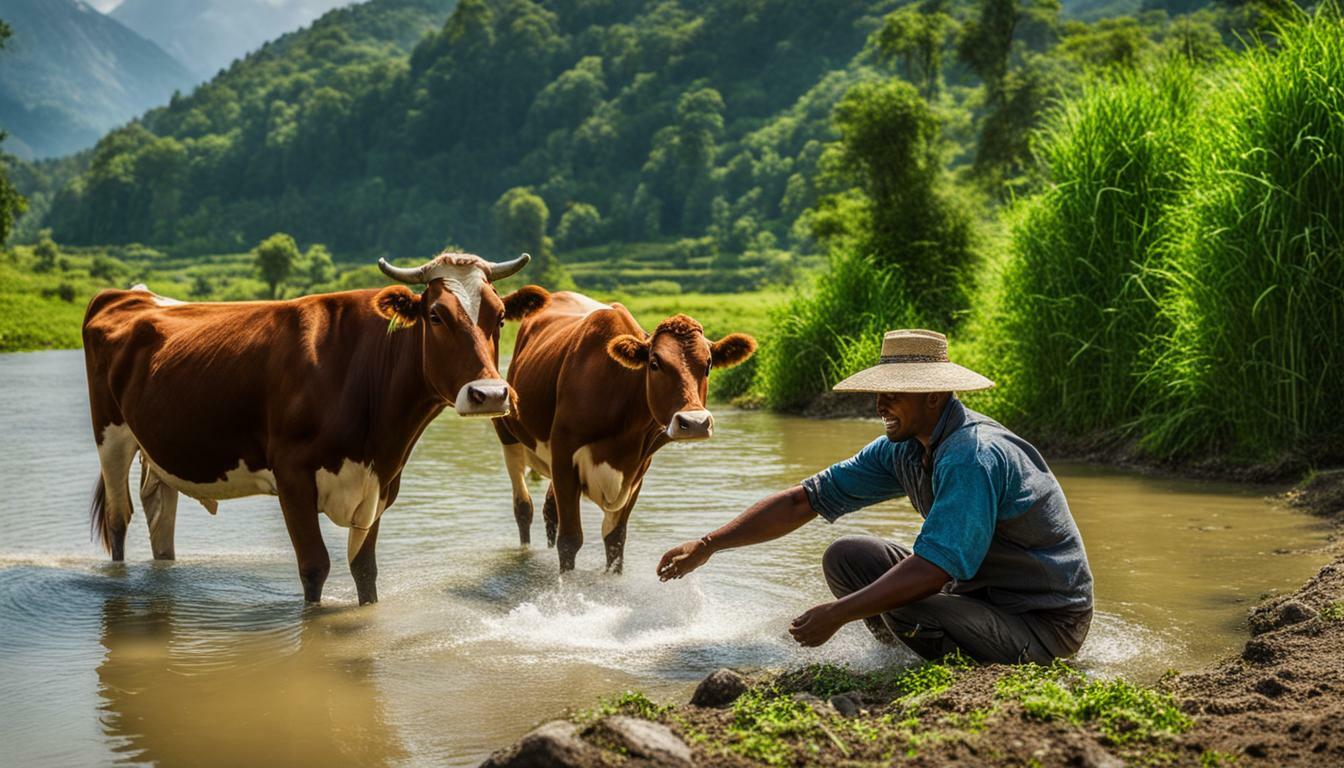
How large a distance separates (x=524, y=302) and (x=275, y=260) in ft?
248

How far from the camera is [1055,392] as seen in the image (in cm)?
1233

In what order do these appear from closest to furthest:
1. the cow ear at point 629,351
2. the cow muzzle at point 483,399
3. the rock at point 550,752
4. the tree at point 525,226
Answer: the rock at point 550,752 < the cow muzzle at point 483,399 < the cow ear at point 629,351 < the tree at point 525,226

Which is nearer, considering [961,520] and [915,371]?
[961,520]

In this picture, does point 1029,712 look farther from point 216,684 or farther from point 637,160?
point 637,160

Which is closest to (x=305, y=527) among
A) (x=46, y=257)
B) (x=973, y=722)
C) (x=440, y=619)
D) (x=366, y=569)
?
(x=366, y=569)

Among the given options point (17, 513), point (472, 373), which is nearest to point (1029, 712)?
point (472, 373)

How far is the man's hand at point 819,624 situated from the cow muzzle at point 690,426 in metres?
2.05

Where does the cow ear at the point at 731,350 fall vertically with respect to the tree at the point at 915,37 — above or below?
below

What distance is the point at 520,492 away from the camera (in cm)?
863

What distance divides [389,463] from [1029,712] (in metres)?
3.73

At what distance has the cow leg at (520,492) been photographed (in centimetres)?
859

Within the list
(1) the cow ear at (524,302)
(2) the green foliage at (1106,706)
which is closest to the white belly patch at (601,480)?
(1) the cow ear at (524,302)

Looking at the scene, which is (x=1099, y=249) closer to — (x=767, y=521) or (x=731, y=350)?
(x=731, y=350)

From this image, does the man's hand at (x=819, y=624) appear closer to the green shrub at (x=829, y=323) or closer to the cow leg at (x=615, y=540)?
the cow leg at (x=615, y=540)
